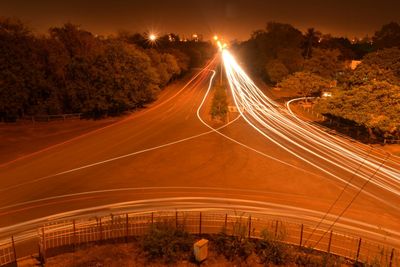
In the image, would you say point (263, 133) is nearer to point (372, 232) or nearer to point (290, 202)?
point (290, 202)

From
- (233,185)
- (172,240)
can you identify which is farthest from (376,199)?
(172,240)

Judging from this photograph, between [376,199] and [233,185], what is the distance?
845 cm

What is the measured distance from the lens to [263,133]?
113ft

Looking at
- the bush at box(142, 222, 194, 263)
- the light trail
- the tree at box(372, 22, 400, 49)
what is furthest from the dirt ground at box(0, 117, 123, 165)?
the tree at box(372, 22, 400, 49)

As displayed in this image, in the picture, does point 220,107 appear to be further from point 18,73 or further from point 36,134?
point 18,73

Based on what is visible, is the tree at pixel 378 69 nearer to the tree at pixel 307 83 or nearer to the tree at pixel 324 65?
the tree at pixel 307 83

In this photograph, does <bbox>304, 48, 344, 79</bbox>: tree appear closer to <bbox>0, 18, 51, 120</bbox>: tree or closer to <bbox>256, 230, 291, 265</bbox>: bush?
<bbox>0, 18, 51, 120</bbox>: tree

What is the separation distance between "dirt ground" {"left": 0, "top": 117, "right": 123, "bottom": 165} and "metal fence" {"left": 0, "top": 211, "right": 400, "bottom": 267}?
14698 mm

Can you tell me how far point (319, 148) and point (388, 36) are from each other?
6964cm

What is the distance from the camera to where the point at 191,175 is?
22.8 meters

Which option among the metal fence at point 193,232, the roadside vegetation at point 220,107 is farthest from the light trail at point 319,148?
the metal fence at point 193,232

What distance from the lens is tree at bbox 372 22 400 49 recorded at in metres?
79.1

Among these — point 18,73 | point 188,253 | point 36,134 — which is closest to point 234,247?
point 188,253

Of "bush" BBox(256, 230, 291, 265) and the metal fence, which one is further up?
"bush" BBox(256, 230, 291, 265)
